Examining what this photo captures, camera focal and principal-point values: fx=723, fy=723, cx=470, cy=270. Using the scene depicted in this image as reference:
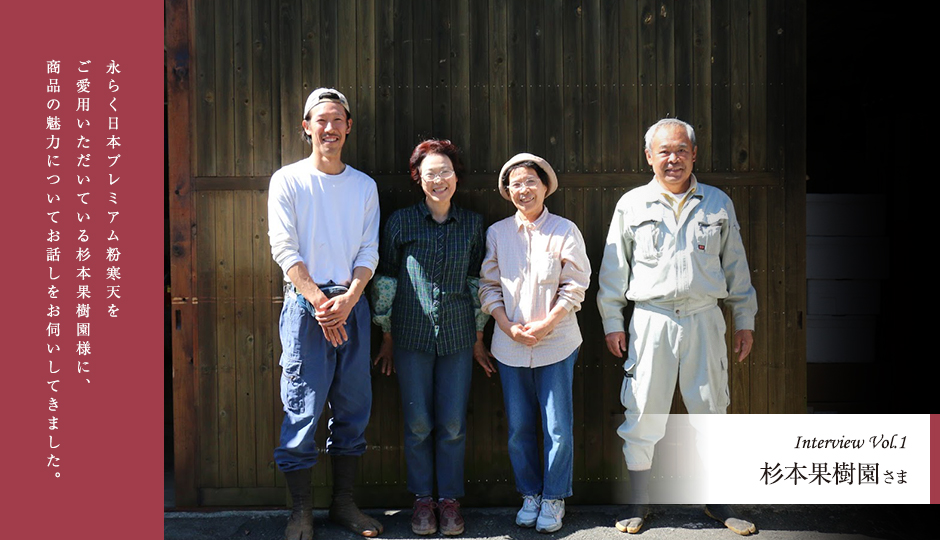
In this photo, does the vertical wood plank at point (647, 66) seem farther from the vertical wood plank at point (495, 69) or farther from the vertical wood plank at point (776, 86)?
the vertical wood plank at point (495, 69)

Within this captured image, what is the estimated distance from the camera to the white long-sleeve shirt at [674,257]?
3484 millimetres

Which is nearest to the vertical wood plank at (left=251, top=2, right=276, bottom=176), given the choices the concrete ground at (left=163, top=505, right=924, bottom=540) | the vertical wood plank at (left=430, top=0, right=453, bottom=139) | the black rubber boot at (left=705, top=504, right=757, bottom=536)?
the vertical wood plank at (left=430, top=0, right=453, bottom=139)

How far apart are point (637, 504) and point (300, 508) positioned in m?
1.67

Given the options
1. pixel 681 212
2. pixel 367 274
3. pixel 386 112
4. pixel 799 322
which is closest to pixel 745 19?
pixel 681 212

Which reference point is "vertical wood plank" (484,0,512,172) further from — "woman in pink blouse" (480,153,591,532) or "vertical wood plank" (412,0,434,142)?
"woman in pink blouse" (480,153,591,532)

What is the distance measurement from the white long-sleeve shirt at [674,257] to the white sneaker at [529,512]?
3.00ft

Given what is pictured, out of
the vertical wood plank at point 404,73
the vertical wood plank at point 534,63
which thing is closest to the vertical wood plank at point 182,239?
the vertical wood plank at point 404,73

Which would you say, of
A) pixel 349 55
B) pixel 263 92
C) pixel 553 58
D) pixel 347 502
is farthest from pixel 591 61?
pixel 347 502

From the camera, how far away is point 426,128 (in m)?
3.94

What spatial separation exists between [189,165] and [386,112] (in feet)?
3.64

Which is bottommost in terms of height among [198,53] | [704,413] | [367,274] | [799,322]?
[704,413]

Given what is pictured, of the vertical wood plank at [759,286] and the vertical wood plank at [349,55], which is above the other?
the vertical wood plank at [349,55]

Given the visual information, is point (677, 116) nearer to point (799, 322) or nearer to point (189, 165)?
point (799, 322)

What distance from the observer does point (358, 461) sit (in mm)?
3969
